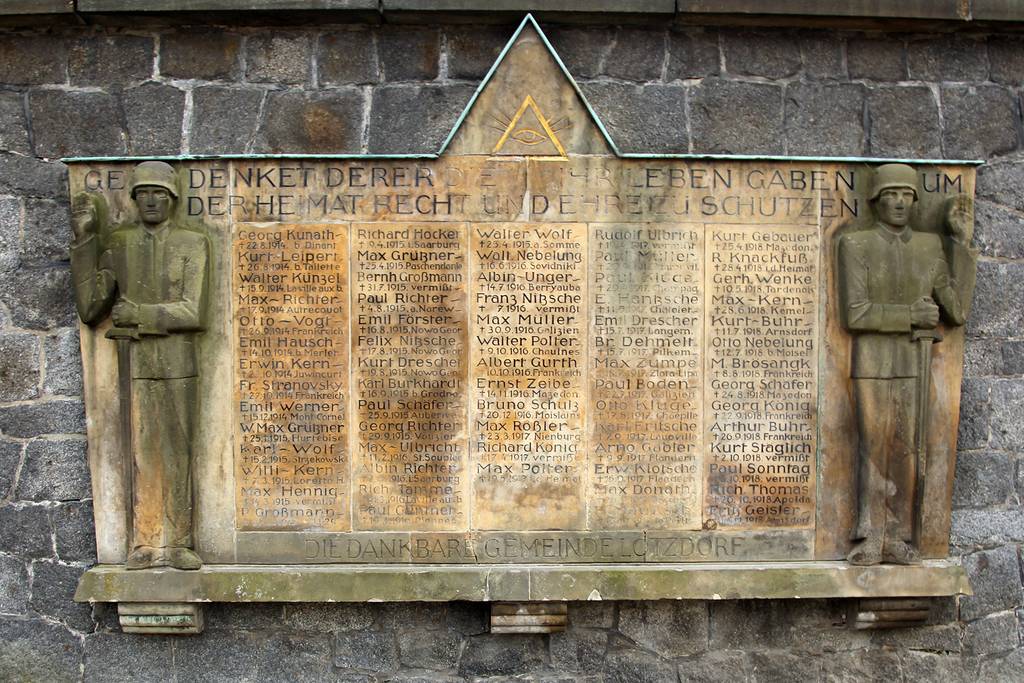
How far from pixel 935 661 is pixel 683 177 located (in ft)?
11.1

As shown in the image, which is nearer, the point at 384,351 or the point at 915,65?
the point at 384,351

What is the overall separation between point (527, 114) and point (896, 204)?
2.24 m

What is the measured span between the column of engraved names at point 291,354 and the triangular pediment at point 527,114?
1009mm

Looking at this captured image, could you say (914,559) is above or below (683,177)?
below

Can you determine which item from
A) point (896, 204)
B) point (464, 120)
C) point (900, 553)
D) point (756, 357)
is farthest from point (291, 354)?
point (900, 553)

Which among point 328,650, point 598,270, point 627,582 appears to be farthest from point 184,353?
point 627,582

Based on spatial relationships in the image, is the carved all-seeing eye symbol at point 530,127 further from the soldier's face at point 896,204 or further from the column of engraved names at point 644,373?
the soldier's face at point 896,204

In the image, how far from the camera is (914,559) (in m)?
5.56

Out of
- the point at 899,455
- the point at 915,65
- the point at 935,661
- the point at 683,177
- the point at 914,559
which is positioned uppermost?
the point at 915,65

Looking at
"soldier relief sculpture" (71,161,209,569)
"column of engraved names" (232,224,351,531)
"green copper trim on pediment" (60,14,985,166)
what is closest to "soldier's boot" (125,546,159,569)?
"soldier relief sculpture" (71,161,209,569)

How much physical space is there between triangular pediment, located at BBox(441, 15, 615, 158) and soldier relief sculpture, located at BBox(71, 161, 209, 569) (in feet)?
5.56

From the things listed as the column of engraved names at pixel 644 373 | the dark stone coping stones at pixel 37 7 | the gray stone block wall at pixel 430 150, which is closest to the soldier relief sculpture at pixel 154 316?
the gray stone block wall at pixel 430 150

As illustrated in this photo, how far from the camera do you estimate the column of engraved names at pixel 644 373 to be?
5559mm

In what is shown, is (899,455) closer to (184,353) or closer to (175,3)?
(184,353)
